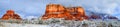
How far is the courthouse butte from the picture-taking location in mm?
6562

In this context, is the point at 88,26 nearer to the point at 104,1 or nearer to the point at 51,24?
the point at 51,24

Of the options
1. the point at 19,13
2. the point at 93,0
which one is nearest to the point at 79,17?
the point at 93,0

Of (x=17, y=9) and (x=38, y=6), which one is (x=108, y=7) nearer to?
(x=38, y=6)

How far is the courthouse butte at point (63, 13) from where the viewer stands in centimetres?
656

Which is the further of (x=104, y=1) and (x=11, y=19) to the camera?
(x=104, y=1)

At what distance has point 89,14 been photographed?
7090 millimetres

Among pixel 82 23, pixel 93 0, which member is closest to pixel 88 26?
pixel 82 23

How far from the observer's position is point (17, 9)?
7070 millimetres

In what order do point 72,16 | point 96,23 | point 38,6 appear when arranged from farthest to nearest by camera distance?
point 38,6
point 72,16
point 96,23

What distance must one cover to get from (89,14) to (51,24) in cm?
129

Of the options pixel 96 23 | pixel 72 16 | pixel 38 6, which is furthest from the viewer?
pixel 38 6

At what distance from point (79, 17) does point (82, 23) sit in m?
0.77

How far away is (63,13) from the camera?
21.7 ft

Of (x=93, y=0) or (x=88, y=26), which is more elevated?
(x=93, y=0)
